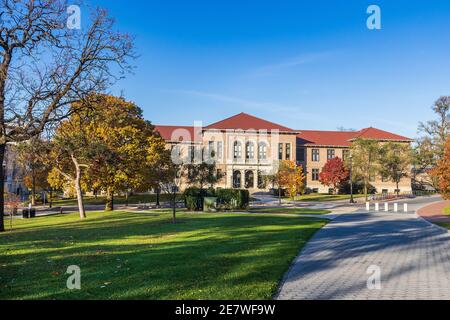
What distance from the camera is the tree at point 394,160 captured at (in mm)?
57531

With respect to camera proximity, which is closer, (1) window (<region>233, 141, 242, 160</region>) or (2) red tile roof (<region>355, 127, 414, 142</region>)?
(1) window (<region>233, 141, 242, 160</region>)

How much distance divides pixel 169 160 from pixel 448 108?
51.6 meters

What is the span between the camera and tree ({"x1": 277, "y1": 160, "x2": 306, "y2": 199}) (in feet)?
151

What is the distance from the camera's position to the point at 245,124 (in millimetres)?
66688

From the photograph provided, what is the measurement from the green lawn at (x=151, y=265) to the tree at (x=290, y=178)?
30.2m

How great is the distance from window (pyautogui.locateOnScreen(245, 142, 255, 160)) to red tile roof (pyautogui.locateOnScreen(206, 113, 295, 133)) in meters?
3.29

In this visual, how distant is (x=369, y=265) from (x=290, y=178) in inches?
1406

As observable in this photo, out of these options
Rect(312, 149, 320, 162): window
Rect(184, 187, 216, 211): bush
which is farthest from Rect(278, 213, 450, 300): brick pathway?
Rect(312, 149, 320, 162): window

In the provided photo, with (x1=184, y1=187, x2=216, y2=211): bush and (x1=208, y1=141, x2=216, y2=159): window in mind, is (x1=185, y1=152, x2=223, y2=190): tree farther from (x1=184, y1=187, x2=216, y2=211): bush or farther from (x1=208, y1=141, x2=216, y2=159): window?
(x1=208, y1=141, x2=216, y2=159): window

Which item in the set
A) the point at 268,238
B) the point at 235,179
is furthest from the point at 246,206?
the point at 235,179

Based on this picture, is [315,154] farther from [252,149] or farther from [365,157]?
[365,157]

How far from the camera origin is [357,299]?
7309mm
